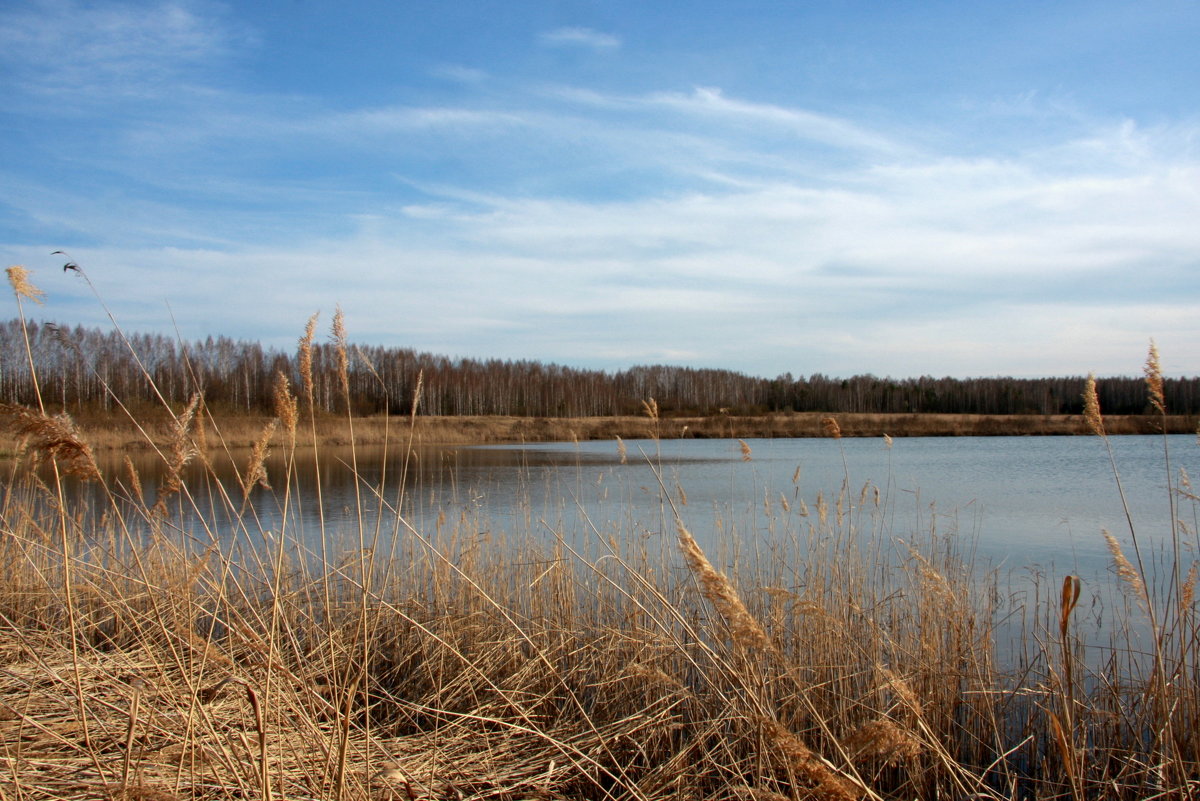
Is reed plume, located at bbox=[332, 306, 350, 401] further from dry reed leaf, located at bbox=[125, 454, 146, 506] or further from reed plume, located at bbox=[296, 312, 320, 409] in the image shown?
dry reed leaf, located at bbox=[125, 454, 146, 506]

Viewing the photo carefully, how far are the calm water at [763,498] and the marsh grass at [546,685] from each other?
0.46 metres

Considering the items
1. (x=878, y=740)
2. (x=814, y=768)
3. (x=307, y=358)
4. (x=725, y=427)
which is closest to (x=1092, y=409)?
(x=878, y=740)

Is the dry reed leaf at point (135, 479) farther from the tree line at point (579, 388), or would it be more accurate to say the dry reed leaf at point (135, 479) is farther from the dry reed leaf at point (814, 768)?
the tree line at point (579, 388)

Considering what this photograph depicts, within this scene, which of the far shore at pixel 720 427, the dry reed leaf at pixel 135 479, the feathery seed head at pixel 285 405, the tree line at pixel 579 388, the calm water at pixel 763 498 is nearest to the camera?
the feathery seed head at pixel 285 405

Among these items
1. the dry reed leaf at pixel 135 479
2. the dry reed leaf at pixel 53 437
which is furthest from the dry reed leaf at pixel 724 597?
the dry reed leaf at pixel 135 479

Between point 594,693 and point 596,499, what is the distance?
755cm

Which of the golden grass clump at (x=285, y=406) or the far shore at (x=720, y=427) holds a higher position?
the golden grass clump at (x=285, y=406)

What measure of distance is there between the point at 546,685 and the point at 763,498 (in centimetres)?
687

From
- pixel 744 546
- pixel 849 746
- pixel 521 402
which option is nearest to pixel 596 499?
pixel 744 546

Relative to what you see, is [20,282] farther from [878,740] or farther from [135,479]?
[878,740]

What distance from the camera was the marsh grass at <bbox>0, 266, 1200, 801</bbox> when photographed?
191 centimetres

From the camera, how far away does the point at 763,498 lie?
10461mm

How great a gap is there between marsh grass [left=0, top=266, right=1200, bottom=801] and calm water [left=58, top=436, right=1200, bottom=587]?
0.46 meters

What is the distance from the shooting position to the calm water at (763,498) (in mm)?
7148
